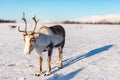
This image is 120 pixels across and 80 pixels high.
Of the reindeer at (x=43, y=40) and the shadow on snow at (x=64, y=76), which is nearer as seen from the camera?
the reindeer at (x=43, y=40)

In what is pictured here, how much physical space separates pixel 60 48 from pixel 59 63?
0.91 metres

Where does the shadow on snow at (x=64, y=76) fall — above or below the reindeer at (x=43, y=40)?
below

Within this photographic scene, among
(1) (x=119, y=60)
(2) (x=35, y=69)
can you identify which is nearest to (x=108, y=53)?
(1) (x=119, y=60)

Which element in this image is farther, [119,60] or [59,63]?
[119,60]

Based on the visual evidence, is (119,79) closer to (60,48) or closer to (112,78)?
(112,78)

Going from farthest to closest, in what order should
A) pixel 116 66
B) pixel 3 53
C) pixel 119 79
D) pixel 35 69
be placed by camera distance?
pixel 3 53
pixel 116 66
pixel 35 69
pixel 119 79

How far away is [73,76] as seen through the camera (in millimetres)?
10516

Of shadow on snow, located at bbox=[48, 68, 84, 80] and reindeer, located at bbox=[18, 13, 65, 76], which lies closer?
reindeer, located at bbox=[18, 13, 65, 76]

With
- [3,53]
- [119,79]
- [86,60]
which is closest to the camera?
[119,79]

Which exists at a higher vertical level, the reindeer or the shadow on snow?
the reindeer

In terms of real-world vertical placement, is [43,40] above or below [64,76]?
above

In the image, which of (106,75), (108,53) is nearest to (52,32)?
(106,75)

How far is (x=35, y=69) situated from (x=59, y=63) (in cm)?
111

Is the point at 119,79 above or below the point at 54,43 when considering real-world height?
below
